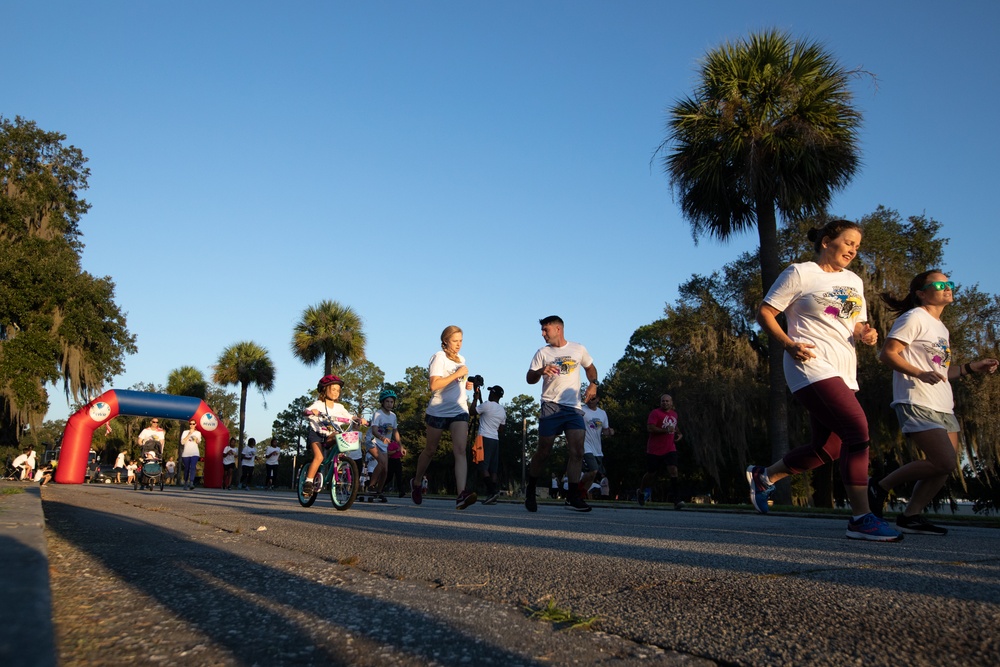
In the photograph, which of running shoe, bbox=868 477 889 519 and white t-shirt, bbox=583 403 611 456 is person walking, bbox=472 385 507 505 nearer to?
white t-shirt, bbox=583 403 611 456

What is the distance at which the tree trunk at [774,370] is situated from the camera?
50.3 feet

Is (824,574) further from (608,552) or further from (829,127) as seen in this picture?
(829,127)

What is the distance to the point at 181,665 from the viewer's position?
1.68 m

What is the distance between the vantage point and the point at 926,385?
5262 millimetres

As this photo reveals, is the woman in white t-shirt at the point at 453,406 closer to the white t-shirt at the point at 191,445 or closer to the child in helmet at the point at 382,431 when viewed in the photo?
the child in helmet at the point at 382,431

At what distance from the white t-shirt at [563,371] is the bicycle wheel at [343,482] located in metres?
2.28

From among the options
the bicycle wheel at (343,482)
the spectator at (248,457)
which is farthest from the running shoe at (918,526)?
the spectator at (248,457)

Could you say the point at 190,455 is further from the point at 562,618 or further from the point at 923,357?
the point at 562,618

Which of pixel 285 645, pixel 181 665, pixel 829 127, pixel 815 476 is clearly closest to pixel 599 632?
pixel 285 645

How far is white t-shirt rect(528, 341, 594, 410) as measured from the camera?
26.1ft

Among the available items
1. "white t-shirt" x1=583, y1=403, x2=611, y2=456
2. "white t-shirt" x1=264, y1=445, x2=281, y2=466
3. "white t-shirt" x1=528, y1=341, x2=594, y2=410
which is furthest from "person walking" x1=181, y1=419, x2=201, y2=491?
"white t-shirt" x1=528, y1=341, x2=594, y2=410

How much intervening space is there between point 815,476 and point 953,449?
23799 mm

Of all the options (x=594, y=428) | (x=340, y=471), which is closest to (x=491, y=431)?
(x=594, y=428)

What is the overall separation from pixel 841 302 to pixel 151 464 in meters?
16.6
